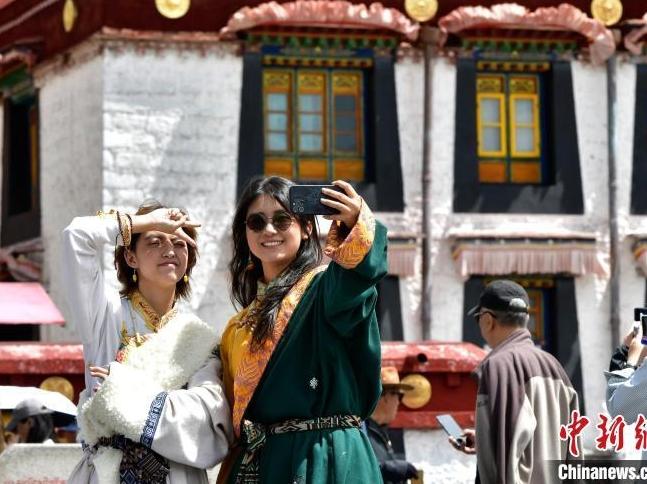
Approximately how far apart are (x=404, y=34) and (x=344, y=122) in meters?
1.23

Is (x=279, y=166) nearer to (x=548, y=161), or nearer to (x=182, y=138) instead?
(x=182, y=138)

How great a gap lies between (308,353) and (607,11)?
1452 centimetres

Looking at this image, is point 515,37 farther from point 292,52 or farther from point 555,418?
point 555,418

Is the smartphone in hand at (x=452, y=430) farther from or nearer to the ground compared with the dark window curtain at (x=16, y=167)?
nearer to the ground

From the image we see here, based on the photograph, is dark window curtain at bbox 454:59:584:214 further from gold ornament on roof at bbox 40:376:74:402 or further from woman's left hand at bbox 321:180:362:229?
woman's left hand at bbox 321:180:362:229

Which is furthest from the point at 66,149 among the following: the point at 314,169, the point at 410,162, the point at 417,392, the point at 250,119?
the point at 417,392

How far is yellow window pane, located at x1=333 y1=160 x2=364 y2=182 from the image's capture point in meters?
18.3

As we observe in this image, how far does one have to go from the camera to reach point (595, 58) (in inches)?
739

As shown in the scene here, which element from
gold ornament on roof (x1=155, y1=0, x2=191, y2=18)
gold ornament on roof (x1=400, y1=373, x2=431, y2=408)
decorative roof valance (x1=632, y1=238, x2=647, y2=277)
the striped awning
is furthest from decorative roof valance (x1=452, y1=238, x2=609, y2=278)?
gold ornament on roof (x1=400, y1=373, x2=431, y2=408)

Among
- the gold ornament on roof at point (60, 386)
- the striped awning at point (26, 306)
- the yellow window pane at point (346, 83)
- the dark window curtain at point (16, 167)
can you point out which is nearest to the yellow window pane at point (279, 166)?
the yellow window pane at point (346, 83)

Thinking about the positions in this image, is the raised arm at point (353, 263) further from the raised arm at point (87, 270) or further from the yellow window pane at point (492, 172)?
the yellow window pane at point (492, 172)

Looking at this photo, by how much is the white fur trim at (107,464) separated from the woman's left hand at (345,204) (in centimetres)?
114

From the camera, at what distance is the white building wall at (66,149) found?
17844 millimetres

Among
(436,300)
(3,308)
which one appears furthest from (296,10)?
(3,308)
